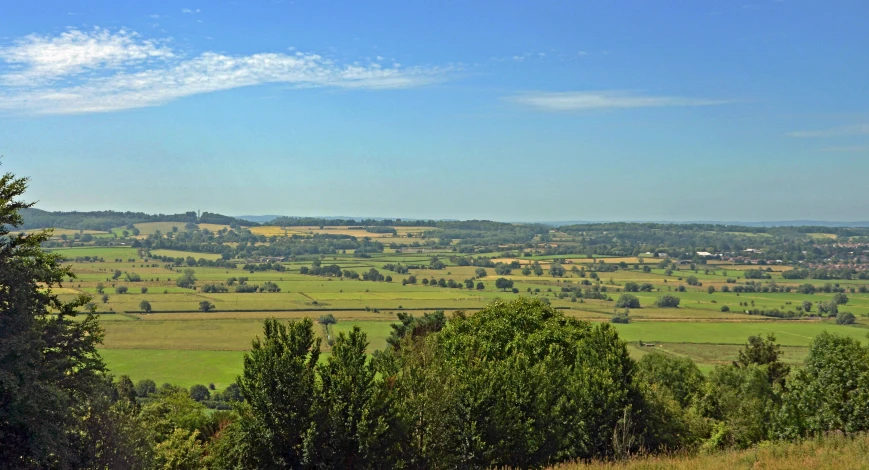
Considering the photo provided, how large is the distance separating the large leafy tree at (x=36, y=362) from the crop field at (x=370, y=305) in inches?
1876

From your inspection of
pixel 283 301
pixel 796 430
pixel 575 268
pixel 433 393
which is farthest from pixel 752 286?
pixel 433 393

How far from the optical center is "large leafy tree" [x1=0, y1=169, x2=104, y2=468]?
683 inches

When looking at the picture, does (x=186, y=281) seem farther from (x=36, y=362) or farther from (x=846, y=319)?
(x=36, y=362)

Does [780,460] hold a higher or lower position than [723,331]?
higher

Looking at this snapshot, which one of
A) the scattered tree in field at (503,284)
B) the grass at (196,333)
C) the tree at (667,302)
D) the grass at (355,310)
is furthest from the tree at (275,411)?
the scattered tree in field at (503,284)

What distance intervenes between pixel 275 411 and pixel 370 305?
9594cm

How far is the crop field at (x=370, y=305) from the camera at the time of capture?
79.2m

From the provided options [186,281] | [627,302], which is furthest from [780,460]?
[186,281]


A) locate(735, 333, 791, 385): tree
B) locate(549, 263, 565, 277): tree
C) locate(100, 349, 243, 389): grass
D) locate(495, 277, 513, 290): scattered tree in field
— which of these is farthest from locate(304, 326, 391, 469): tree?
locate(549, 263, 565, 277): tree

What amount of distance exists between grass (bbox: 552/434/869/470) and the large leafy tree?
1372cm

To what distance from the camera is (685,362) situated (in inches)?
2104

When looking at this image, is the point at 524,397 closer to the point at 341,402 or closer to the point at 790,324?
the point at 341,402

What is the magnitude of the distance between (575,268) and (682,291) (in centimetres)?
4767

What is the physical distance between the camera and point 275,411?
20266 mm
